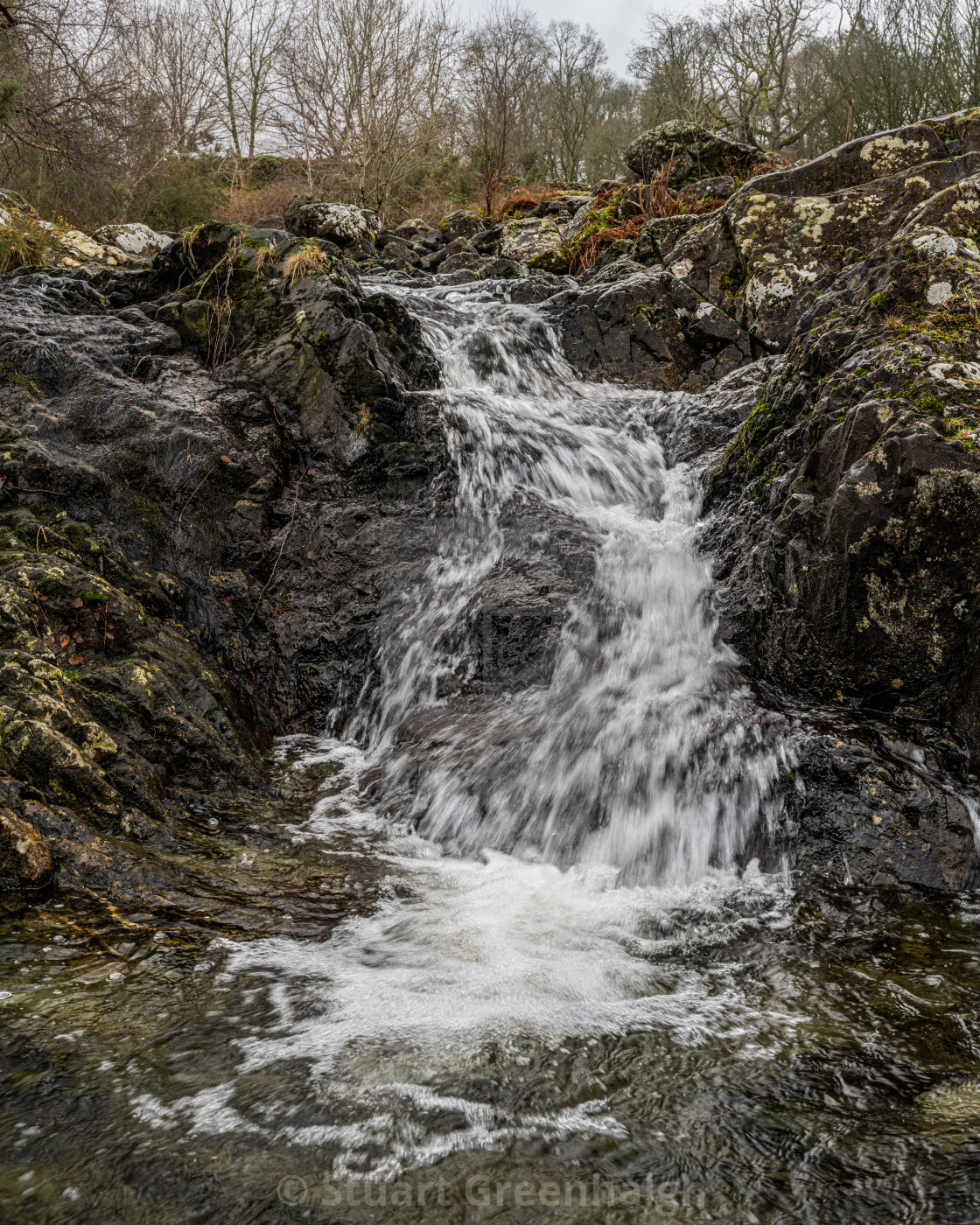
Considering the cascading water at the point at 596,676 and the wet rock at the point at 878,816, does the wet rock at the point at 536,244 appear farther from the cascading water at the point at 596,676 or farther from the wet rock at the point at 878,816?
the wet rock at the point at 878,816

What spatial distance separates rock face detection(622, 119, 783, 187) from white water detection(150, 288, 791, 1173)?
25.7 ft

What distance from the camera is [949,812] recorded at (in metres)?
3.22

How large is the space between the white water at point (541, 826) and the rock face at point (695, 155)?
782 centimetres

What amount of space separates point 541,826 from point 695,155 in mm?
12647

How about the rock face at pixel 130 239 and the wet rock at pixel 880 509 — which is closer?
the wet rock at pixel 880 509

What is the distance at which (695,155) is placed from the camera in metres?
12.3

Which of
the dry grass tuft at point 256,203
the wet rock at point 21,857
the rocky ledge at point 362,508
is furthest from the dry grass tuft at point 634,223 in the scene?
the wet rock at point 21,857

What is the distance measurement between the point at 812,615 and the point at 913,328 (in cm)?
183

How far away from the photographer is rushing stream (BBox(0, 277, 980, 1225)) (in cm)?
158

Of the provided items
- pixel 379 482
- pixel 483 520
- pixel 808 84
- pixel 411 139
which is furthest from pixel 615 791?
pixel 808 84

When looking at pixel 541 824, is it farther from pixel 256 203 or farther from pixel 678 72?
pixel 678 72

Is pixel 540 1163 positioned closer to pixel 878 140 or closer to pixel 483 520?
pixel 483 520

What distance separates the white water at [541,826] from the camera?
6.81 feet

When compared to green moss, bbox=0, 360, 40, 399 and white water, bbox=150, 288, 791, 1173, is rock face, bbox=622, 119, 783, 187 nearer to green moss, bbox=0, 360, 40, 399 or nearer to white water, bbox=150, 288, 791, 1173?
white water, bbox=150, 288, 791, 1173
